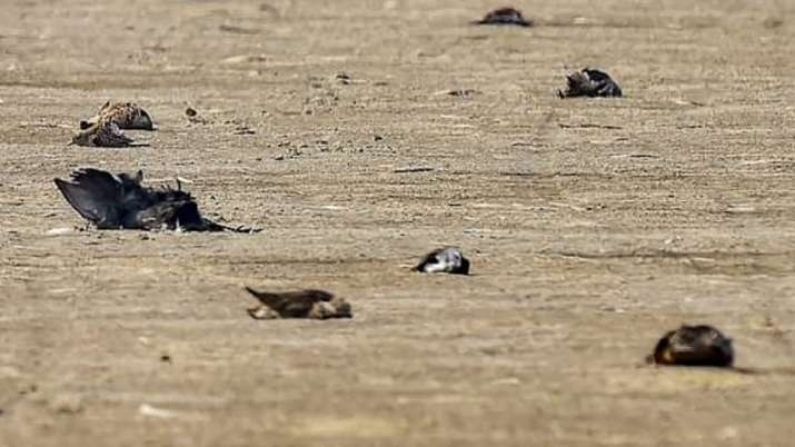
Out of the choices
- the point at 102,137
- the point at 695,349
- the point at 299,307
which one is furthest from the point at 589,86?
the point at 695,349

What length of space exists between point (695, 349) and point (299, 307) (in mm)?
1212

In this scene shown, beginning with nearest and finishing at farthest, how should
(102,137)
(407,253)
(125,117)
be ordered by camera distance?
(407,253)
(102,137)
(125,117)

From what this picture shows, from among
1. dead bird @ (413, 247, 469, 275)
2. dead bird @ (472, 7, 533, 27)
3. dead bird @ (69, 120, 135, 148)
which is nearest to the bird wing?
dead bird @ (413, 247, 469, 275)

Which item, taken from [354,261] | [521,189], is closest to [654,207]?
[521,189]

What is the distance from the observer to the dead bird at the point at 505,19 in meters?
17.4

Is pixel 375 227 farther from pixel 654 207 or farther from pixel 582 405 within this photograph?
pixel 582 405

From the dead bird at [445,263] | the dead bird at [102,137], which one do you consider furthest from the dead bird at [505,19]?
the dead bird at [445,263]

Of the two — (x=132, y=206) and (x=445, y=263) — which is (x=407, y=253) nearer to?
(x=445, y=263)

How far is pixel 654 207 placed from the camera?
8773mm

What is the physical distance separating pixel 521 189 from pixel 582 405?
12.0 feet

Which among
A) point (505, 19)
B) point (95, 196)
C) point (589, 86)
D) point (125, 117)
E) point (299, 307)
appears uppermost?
point (505, 19)

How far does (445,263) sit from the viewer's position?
7.33 meters

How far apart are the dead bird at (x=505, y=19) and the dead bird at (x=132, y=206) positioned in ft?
30.4

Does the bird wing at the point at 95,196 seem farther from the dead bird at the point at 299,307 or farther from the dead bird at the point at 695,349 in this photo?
the dead bird at the point at 695,349
